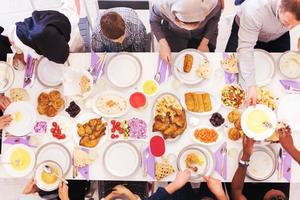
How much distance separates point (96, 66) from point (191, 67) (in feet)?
1.88

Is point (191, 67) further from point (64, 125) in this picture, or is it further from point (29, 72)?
point (29, 72)

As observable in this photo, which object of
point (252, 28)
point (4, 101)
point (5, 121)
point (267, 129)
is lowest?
point (267, 129)

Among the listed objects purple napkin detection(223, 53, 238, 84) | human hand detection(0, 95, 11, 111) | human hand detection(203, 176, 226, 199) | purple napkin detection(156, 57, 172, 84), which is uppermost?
purple napkin detection(156, 57, 172, 84)

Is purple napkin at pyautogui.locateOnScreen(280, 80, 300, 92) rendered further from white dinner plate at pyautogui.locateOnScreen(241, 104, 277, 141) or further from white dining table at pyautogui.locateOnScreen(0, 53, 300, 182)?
white dinner plate at pyautogui.locateOnScreen(241, 104, 277, 141)

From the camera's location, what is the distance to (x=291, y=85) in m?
2.27

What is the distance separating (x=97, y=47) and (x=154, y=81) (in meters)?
0.43

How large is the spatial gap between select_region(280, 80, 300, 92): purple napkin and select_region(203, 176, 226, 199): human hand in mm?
676

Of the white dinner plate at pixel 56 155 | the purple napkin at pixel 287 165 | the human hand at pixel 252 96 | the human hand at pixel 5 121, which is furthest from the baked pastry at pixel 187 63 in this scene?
the human hand at pixel 5 121

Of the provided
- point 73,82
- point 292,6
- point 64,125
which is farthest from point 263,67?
point 64,125

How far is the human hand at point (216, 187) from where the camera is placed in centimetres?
216

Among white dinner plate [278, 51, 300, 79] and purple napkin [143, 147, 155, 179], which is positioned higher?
white dinner plate [278, 51, 300, 79]

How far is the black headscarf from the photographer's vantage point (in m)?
1.96

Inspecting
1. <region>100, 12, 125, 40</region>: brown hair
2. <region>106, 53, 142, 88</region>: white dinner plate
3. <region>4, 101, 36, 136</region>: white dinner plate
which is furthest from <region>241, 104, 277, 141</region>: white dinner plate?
<region>4, 101, 36, 136</region>: white dinner plate

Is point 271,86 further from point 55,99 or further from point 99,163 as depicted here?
point 55,99
